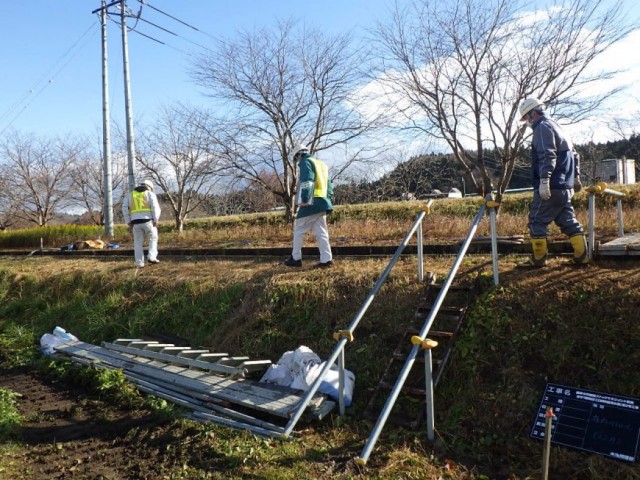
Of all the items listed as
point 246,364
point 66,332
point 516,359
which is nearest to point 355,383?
point 246,364

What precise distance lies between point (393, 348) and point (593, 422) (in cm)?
202

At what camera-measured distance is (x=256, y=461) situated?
406cm

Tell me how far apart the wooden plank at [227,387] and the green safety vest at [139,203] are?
148 inches

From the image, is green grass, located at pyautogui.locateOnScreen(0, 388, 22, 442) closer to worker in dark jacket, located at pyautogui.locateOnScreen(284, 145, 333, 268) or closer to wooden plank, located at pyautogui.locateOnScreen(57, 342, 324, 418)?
wooden plank, located at pyautogui.locateOnScreen(57, 342, 324, 418)

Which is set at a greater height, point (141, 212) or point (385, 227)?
point (141, 212)

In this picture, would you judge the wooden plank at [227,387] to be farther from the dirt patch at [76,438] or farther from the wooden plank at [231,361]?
the dirt patch at [76,438]

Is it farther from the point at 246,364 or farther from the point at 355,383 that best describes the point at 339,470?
the point at 246,364

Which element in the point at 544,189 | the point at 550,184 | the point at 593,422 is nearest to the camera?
the point at 593,422

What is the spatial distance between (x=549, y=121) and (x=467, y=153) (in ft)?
22.4

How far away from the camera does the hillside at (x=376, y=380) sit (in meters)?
4.00

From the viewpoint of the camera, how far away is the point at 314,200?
744cm

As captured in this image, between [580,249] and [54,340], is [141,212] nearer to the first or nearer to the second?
[54,340]

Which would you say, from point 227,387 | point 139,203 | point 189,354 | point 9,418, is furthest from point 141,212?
point 227,387

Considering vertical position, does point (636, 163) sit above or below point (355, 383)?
above
